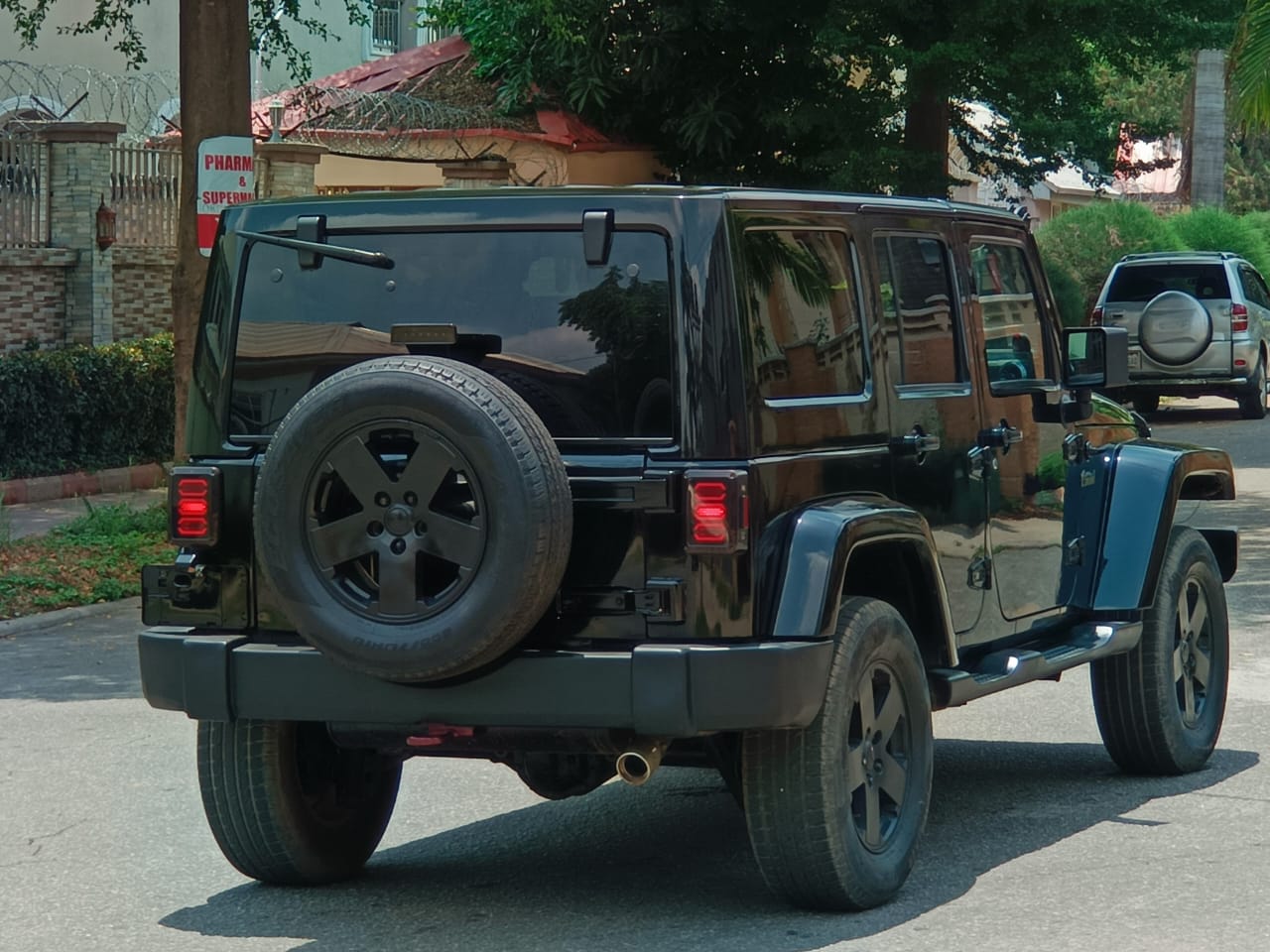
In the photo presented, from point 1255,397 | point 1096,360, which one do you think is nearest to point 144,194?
point 1255,397

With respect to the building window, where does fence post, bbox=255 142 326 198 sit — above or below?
below

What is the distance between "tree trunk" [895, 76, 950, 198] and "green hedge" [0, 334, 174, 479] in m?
7.93

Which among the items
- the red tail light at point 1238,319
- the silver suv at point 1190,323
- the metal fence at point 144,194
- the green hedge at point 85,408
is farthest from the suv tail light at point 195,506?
the red tail light at point 1238,319

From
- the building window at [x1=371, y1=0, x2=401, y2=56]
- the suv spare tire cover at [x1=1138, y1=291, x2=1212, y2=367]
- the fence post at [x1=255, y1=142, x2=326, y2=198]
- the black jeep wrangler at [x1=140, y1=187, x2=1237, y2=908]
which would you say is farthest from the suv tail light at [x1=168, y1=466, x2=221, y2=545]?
the building window at [x1=371, y1=0, x2=401, y2=56]

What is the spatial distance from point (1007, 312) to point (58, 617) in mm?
6425

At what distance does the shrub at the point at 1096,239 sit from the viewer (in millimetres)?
29453

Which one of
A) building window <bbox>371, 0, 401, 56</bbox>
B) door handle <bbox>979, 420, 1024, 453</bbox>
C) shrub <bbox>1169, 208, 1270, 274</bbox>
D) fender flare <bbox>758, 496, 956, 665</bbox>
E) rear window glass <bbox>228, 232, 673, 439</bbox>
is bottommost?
fender flare <bbox>758, 496, 956, 665</bbox>

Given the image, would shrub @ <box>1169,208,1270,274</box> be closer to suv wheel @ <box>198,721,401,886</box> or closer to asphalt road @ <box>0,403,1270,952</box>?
asphalt road @ <box>0,403,1270,952</box>

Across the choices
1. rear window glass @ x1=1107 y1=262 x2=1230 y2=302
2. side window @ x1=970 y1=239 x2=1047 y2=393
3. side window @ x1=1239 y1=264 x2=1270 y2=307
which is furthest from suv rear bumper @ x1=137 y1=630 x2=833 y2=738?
side window @ x1=1239 y1=264 x2=1270 y2=307

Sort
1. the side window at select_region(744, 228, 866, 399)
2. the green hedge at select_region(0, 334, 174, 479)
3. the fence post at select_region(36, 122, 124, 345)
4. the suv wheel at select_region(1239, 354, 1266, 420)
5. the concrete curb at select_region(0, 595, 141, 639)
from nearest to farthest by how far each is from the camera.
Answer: the side window at select_region(744, 228, 866, 399)
the concrete curb at select_region(0, 595, 141, 639)
the green hedge at select_region(0, 334, 174, 479)
the fence post at select_region(36, 122, 124, 345)
the suv wheel at select_region(1239, 354, 1266, 420)

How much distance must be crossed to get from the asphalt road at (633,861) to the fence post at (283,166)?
12934 mm

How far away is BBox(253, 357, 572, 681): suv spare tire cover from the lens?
520 cm

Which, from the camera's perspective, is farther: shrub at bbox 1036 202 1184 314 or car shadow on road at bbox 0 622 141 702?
shrub at bbox 1036 202 1184 314

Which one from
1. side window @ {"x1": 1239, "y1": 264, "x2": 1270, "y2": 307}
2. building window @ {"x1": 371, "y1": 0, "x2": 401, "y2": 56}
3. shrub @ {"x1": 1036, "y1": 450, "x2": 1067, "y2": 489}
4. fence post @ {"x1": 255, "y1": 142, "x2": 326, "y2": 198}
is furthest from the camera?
building window @ {"x1": 371, "y1": 0, "x2": 401, "y2": 56}
